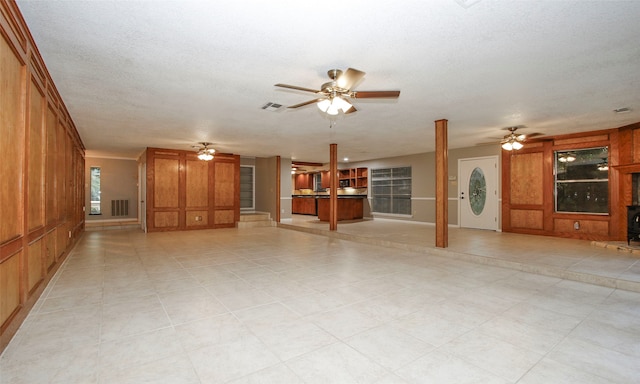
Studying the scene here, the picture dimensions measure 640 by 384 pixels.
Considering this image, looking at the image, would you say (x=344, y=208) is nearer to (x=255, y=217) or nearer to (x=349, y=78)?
(x=255, y=217)

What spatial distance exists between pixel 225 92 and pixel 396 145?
609 centimetres

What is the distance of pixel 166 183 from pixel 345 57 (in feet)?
27.2

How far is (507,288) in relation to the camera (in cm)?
381

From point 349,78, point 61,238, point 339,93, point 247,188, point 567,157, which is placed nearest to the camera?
point 349,78

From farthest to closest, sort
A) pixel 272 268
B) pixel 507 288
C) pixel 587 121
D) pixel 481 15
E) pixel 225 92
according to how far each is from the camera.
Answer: pixel 587 121 < pixel 272 268 < pixel 225 92 < pixel 507 288 < pixel 481 15

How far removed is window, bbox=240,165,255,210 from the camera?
12469 millimetres

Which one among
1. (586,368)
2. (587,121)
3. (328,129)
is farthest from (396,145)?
(586,368)

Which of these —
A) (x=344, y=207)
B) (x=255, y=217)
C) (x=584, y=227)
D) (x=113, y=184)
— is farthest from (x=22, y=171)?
(x=113, y=184)

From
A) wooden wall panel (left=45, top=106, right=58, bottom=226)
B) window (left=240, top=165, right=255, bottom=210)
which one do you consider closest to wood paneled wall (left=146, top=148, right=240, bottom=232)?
window (left=240, top=165, right=255, bottom=210)

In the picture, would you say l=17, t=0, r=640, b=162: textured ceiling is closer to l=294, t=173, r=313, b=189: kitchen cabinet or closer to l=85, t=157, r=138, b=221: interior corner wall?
l=85, t=157, r=138, b=221: interior corner wall

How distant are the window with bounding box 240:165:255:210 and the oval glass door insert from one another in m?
8.46

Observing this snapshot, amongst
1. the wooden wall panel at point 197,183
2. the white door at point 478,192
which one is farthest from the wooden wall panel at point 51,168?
the white door at point 478,192

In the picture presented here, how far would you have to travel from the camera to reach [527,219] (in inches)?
316

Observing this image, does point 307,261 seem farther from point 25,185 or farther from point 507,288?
point 25,185
